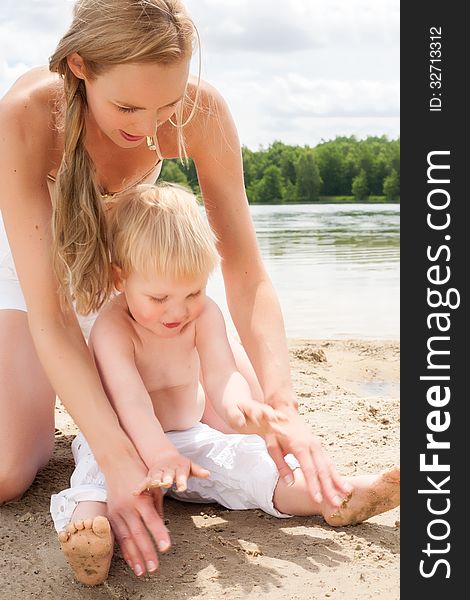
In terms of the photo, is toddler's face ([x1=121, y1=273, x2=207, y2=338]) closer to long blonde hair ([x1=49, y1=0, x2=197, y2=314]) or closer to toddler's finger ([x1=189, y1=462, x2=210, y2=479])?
long blonde hair ([x1=49, y1=0, x2=197, y2=314])

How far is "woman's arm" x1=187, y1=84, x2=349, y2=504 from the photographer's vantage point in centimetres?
247

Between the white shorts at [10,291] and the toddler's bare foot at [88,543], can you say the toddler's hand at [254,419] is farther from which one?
the white shorts at [10,291]

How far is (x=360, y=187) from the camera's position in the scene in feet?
66.1

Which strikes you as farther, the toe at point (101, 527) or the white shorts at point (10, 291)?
the white shorts at point (10, 291)

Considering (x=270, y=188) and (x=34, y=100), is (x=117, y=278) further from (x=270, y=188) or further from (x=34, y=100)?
(x=270, y=188)

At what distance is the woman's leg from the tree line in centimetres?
1783

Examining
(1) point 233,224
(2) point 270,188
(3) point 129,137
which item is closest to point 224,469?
(1) point 233,224

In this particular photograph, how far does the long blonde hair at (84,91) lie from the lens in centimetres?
213

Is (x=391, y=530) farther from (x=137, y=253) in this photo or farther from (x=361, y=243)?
(x=361, y=243)

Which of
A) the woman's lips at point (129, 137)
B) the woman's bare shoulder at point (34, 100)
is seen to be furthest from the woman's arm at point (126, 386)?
the woman's bare shoulder at point (34, 100)

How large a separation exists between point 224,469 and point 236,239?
70cm

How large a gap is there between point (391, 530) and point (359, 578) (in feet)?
0.96

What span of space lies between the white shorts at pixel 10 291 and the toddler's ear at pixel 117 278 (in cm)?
40

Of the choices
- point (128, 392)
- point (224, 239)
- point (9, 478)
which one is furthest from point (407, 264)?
point (9, 478)
